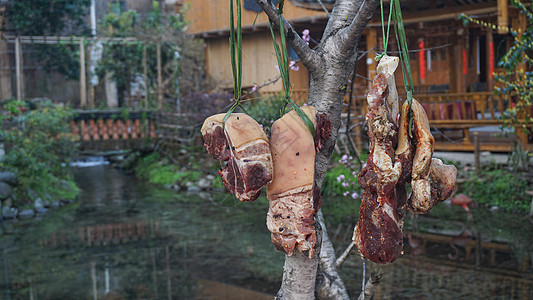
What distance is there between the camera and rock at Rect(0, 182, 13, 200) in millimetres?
10734

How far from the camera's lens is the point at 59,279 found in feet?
22.9

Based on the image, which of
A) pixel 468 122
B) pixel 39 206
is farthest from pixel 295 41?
pixel 39 206

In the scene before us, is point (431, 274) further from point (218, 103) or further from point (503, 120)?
point (218, 103)

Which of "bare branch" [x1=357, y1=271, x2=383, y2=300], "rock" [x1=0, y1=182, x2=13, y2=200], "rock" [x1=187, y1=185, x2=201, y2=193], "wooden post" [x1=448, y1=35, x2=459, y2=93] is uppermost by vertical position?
"wooden post" [x1=448, y1=35, x2=459, y2=93]

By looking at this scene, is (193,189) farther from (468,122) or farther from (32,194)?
(468,122)

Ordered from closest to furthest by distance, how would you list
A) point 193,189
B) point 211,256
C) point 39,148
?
1. point 211,256
2. point 39,148
3. point 193,189

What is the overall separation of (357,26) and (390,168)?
1.62ft

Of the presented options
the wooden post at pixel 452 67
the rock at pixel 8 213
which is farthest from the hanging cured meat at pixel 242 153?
the wooden post at pixel 452 67

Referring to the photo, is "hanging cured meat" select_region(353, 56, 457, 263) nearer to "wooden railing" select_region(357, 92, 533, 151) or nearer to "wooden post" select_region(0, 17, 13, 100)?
"wooden railing" select_region(357, 92, 533, 151)

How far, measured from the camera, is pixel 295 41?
1.77 metres

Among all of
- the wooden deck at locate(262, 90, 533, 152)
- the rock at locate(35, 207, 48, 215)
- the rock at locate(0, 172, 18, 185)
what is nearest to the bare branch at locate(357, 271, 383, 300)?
the wooden deck at locate(262, 90, 533, 152)

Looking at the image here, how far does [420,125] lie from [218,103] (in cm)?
1261

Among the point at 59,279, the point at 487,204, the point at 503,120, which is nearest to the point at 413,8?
the point at 503,120

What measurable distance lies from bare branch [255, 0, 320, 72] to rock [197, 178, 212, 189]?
1167cm
